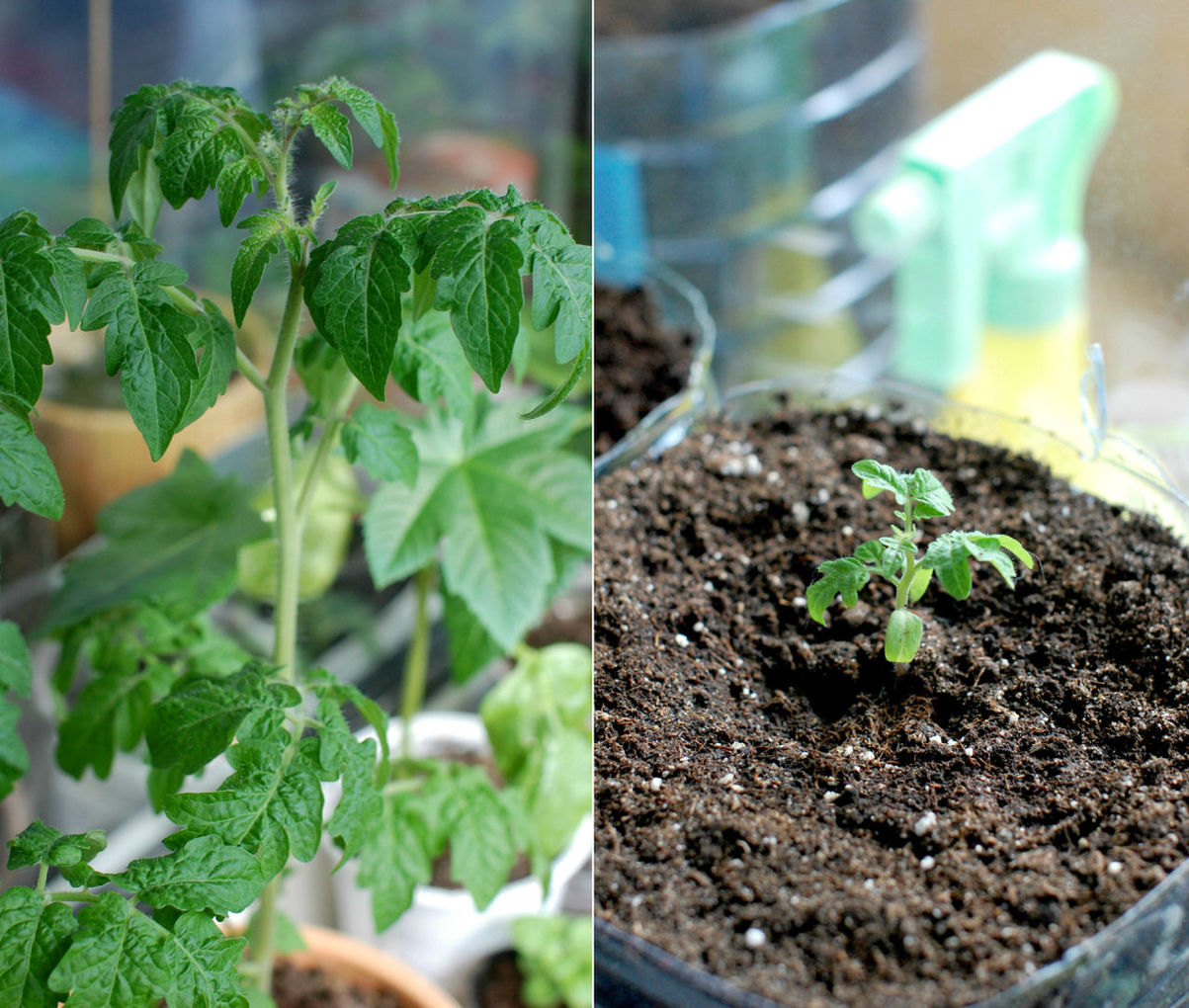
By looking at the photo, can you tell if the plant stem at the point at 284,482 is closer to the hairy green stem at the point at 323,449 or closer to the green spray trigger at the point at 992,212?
the hairy green stem at the point at 323,449

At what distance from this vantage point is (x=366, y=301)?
55 cm

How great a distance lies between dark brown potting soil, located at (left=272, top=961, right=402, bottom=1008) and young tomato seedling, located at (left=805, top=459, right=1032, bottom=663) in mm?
685

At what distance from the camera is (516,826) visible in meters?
0.95

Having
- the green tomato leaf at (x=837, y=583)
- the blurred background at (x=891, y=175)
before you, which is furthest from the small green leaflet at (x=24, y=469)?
the blurred background at (x=891, y=175)

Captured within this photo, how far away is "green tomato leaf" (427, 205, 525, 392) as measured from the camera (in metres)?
0.53

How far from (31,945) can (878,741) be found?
1.31 ft

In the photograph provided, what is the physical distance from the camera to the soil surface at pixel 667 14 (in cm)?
154

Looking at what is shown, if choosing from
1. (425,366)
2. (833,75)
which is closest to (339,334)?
(425,366)

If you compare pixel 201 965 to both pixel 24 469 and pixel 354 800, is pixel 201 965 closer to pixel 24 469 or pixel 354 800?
pixel 354 800

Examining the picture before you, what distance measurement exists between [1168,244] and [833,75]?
73cm

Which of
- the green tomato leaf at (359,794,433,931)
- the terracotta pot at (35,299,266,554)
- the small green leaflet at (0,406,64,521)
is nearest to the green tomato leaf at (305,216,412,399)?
the small green leaflet at (0,406,64,521)

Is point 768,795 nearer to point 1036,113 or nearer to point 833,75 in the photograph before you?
point 1036,113

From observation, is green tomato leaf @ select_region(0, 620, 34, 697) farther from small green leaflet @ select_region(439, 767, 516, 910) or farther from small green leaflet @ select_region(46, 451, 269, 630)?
small green leaflet @ select_region(439, 767, 516, 910)

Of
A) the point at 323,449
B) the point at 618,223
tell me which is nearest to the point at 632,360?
the point at 618,223
